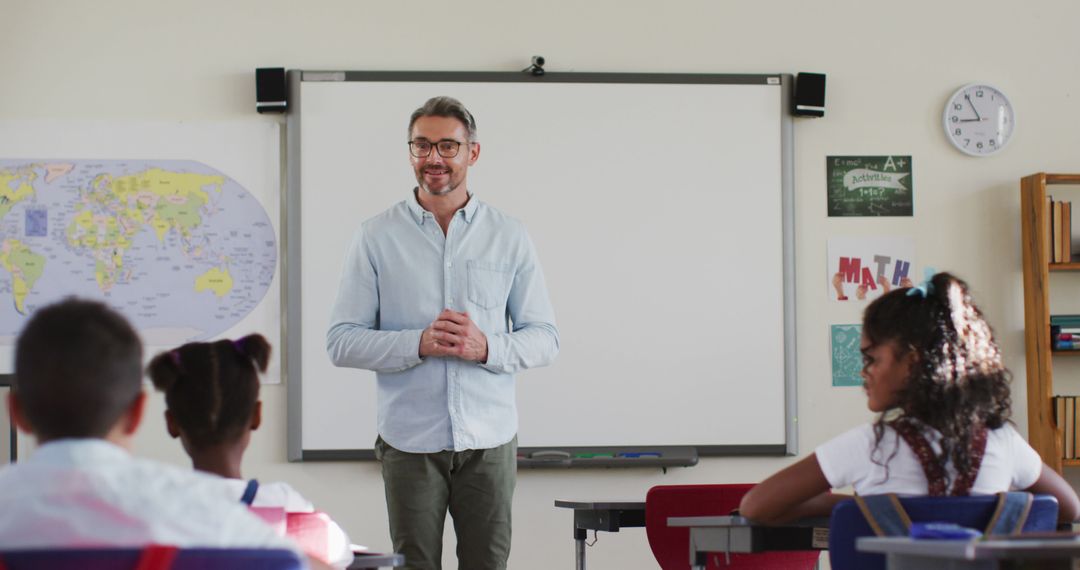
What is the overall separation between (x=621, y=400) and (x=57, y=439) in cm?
332

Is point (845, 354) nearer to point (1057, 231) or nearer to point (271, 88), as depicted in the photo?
point (1057, 231)

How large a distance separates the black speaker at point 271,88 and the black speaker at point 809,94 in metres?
2.01

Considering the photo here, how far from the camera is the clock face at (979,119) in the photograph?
482cm

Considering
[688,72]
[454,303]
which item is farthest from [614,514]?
[688,72]

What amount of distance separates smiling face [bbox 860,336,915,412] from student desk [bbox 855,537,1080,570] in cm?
41

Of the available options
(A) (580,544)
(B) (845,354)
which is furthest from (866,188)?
(A) (580,544)

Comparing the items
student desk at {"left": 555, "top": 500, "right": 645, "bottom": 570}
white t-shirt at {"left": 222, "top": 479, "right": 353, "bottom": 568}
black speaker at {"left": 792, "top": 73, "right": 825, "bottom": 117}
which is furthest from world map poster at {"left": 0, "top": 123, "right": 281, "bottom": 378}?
white t-shirt at {"left": 222, "top": 479, "right": 353, "bottom": 568}

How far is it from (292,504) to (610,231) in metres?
2.91

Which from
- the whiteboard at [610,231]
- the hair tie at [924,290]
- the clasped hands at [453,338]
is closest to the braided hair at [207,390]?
the clasped hands at [453,338]

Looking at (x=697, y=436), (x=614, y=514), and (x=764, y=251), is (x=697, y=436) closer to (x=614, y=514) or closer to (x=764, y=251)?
(x=764, y=251)

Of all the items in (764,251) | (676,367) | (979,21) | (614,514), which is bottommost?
(614,514)

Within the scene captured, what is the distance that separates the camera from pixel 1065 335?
461cm

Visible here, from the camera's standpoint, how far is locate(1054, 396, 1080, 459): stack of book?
180 inches

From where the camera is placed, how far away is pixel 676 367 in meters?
4.65
